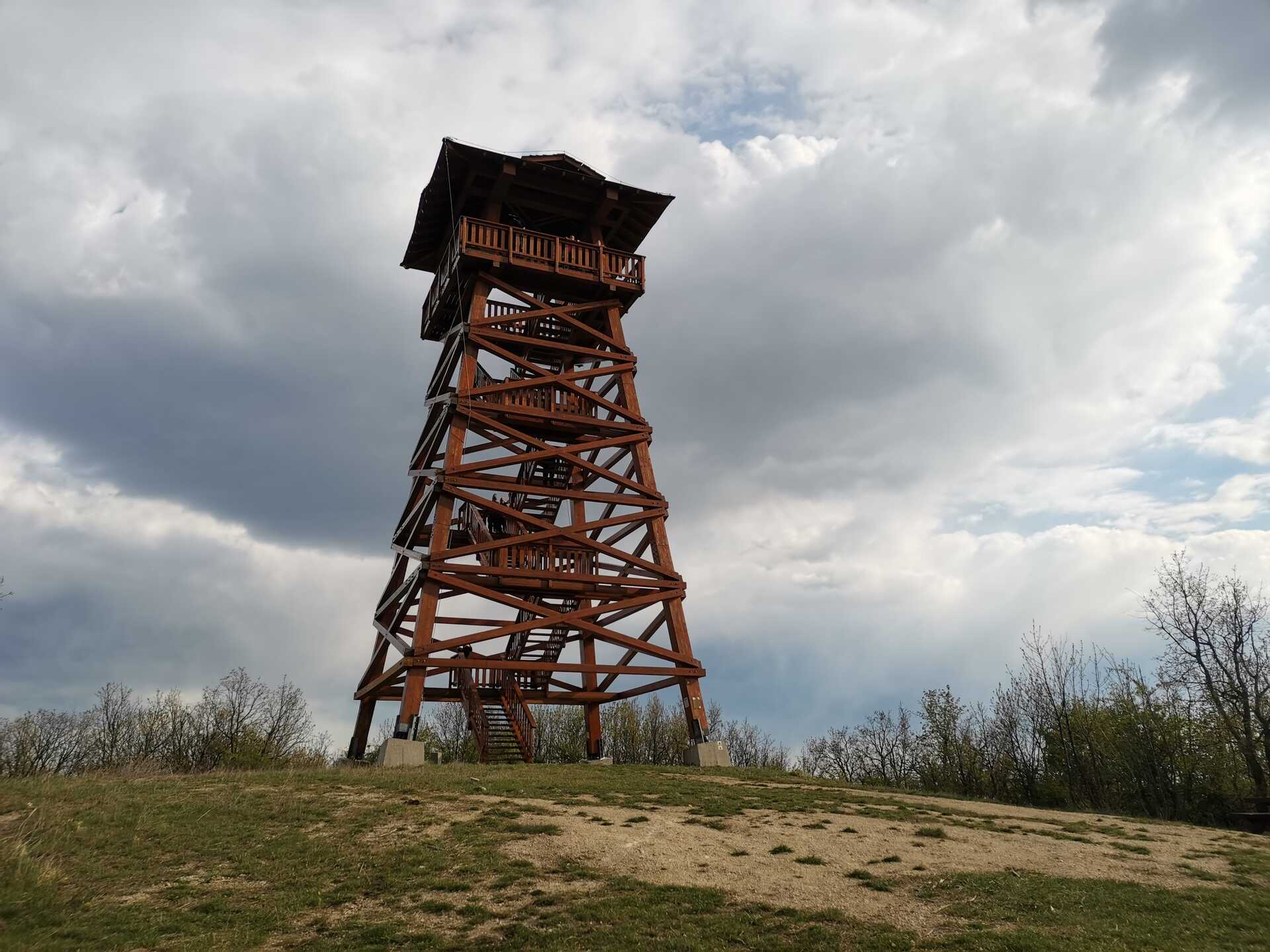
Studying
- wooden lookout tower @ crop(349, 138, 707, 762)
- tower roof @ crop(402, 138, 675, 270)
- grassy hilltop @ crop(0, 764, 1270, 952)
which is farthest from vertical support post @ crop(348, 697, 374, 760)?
tower roof @ crop(402, 138, 675, 270)

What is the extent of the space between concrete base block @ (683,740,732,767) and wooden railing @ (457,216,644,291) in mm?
13893

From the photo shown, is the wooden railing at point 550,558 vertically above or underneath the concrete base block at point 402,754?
above

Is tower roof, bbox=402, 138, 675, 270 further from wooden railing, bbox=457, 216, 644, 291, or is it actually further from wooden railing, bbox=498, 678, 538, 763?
wooden railing, bbox=498, 678, 538, 763

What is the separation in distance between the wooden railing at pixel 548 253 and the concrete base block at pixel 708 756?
45.6 ft

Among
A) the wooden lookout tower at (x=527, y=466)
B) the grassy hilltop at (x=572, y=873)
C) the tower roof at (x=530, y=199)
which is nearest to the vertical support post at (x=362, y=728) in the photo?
the wooden lookout tower at (x=527, y=466)

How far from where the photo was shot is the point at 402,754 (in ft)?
58.2

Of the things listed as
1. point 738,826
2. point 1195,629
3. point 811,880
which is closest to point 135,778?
point 738,826

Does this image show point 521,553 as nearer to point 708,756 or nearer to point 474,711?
point 474,711

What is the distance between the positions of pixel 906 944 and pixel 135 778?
13801mm

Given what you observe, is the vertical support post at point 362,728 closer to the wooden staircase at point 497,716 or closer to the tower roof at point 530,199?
the wooden staircase at point 497,716

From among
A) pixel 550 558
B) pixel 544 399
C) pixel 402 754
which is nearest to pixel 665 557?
pixel 550 558

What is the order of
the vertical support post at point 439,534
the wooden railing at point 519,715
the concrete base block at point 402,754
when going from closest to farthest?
1. the concrete base block at point 402,754
2. the vertical support post at point 439,534
3. the wooden railing at point 519,715

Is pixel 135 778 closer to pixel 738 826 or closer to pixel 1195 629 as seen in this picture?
pixel 738 826

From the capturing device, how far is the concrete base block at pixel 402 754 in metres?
17.5
